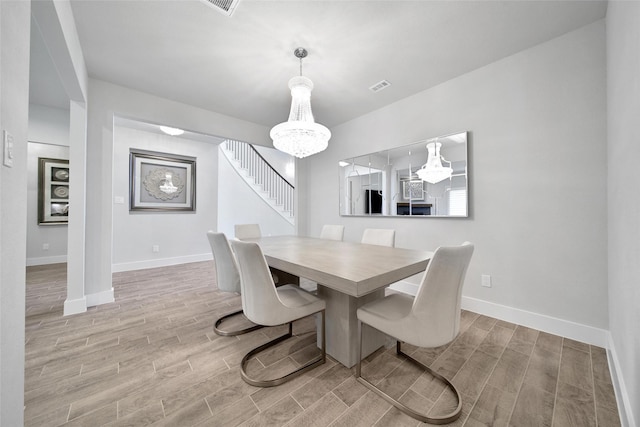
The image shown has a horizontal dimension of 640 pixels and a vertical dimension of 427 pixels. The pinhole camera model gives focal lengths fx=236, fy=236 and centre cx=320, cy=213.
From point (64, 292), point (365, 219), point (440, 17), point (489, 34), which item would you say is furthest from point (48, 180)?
point (489, 34)

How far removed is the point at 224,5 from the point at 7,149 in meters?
1.67

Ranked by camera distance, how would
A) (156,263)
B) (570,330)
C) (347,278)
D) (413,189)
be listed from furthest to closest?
(156,263)
(413,189)
(570,330)
(347,278)

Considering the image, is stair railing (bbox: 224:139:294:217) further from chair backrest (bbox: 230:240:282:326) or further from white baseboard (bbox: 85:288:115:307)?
chair backrest (bbox: 230:240:282:326)

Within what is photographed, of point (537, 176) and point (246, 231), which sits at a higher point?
point (537, 176)

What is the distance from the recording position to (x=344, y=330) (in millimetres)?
1616

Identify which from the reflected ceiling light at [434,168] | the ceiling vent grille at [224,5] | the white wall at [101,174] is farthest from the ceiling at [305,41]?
the reflected ceiling light at [434,168]

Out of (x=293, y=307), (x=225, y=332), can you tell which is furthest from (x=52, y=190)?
(x=293, y=307)

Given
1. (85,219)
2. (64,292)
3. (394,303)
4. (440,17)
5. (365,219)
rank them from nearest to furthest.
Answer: (394,303) < (440,17) < (85,219) < (64,292) < (365,219)

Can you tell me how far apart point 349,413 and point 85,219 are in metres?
3.19

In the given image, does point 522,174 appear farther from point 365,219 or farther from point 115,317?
point 115,317

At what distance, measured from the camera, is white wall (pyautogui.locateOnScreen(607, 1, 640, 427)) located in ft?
3.64

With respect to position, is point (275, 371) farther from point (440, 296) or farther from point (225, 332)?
point (440, 296)

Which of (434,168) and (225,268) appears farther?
(434,168)

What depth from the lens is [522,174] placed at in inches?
87.4
